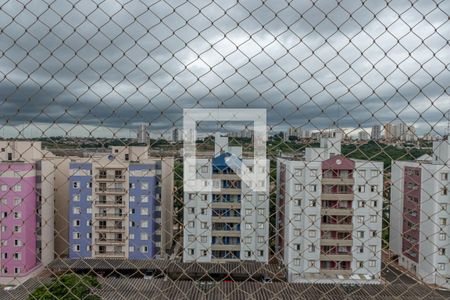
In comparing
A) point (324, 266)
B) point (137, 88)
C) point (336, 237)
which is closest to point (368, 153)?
point (137, 88)

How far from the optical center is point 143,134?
4.67 ft

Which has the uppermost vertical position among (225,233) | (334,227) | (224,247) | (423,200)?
(423,200)

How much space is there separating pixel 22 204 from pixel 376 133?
394 cm

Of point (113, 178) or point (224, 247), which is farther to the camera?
point (224, 247)

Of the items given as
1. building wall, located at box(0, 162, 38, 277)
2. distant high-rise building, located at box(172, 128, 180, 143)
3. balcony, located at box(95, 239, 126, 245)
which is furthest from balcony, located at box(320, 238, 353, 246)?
distant high-rise building, located at box(172, 128, 180, 143)

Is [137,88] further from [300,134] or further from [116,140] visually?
[300,134]

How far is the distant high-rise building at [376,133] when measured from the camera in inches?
58.2

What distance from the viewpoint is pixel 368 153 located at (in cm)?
158

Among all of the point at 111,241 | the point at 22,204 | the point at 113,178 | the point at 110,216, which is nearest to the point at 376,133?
the point at 22,204

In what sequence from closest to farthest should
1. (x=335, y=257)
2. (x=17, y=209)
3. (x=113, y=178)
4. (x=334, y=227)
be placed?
(x=113, y=178), (x=17, y=209), (x=334, y=227), (x=335, y=257)

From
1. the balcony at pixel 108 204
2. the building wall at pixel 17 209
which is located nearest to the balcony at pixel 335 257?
the balcony at pixel 108 204

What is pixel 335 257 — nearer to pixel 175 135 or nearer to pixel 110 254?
pixel 110 254

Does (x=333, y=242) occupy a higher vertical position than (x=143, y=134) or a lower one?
lower

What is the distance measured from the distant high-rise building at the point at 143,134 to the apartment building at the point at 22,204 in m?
0.56
